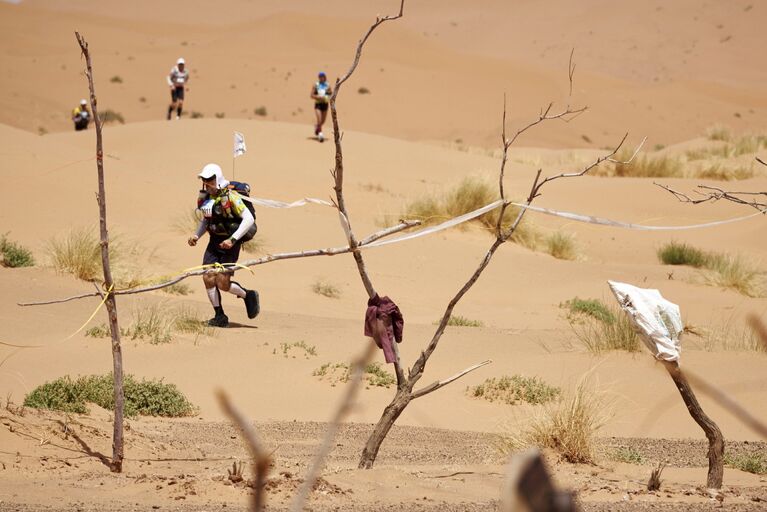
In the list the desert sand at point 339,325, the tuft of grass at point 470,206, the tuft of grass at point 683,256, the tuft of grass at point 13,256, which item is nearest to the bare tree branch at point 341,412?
the desert sand at point 339,325

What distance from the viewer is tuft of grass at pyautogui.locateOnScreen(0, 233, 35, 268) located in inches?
564

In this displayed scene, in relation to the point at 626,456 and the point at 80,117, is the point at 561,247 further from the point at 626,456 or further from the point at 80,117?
the point at 80,117

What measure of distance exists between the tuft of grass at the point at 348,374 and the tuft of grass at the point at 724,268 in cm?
903

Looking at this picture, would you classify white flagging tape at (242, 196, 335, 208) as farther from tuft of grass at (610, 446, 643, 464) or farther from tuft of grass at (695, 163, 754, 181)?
tuft of grass at (695, 163, 754, 181)

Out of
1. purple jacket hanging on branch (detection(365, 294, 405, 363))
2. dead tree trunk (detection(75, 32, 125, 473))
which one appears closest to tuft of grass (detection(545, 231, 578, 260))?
purple jacket hanging on branch (detection(365, 294, 405, 363))

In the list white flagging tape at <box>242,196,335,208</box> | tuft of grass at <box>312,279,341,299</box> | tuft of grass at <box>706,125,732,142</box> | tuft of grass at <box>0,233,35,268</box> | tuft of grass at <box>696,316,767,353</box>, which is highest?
white flagging tape at <box>242,196,335,208</box>

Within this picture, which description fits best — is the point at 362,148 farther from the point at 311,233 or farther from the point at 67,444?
the point at 67,444

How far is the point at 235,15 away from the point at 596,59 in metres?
36.0

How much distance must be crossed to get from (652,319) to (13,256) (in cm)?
1078

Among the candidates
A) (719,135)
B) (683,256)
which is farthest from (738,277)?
(719,135)

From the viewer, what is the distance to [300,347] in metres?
11.3

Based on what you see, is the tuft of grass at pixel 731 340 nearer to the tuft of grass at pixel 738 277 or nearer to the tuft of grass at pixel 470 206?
the tuft of grass at pixel 738 277

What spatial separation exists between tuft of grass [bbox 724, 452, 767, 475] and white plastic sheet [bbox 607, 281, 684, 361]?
1954 millimetres

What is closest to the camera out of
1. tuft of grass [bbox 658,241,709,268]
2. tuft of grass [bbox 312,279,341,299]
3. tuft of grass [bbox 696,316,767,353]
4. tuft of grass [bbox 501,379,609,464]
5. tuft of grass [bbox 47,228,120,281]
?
tuft of grass [bbox 501,379,609,464]
